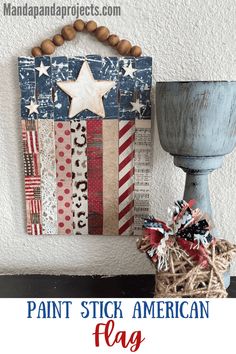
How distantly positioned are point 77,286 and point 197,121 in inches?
16.7

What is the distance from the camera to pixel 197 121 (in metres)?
0.71

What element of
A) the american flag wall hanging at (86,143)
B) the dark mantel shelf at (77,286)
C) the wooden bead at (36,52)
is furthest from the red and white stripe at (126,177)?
the wooden bead at (36,52)

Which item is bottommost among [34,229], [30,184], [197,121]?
[34,229]

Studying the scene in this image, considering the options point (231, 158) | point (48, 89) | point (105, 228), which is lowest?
point (105, 228)

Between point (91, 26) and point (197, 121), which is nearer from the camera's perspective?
point (197, 121)

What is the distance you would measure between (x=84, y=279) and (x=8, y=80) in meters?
0.45

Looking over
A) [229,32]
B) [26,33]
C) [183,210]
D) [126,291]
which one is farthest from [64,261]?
[229,32]

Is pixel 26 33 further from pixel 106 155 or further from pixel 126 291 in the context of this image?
pixel 126 291

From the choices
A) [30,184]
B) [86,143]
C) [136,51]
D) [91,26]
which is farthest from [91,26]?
[30,184]

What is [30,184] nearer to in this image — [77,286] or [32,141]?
[32,141]

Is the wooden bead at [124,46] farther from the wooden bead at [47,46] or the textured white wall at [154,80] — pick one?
the wooden bead at [47,46]

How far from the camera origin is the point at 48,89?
0.86 m

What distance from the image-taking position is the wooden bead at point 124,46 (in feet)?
2.73

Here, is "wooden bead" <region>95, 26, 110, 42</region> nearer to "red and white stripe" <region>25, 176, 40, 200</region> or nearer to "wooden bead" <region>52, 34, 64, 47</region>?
"wooden bead" <region>52, 34, 64, 47</region>
